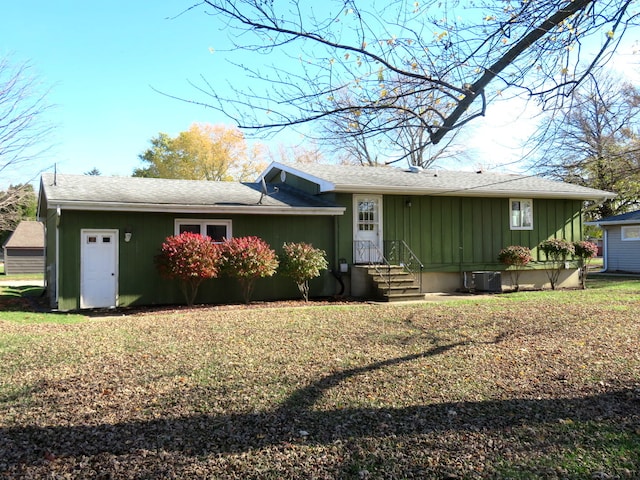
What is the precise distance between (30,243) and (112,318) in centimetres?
2022

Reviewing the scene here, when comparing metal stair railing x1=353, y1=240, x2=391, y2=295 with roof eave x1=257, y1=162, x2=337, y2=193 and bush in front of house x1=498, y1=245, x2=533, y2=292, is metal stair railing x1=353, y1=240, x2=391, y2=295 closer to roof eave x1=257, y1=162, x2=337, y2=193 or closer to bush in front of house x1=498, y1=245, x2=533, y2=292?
roof eave x1=257, y1=162, x2=337, y2=193

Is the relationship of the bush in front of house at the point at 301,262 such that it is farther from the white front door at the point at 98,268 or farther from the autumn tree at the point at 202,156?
the autumn tree at the point at 202,156

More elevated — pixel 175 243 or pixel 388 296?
pixel 175 243

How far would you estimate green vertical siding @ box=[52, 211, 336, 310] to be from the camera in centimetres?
1163

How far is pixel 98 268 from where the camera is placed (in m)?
12.0

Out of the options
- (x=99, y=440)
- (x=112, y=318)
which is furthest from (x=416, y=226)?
(x=99, y=440)

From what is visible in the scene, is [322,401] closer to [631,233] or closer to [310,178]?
[310,178]

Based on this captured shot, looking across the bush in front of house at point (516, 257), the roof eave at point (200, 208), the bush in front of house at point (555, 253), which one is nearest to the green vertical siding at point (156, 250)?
the roof eave at point (200, 208)

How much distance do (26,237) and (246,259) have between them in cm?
2060

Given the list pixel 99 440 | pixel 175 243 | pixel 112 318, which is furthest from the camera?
pixel 175 243

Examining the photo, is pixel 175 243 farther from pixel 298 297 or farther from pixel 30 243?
pixel 30 243

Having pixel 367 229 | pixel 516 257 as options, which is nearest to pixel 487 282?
pixel 516 257

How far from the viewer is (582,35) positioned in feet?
17.0

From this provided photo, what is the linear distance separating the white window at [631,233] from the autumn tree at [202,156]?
26.1 meters
